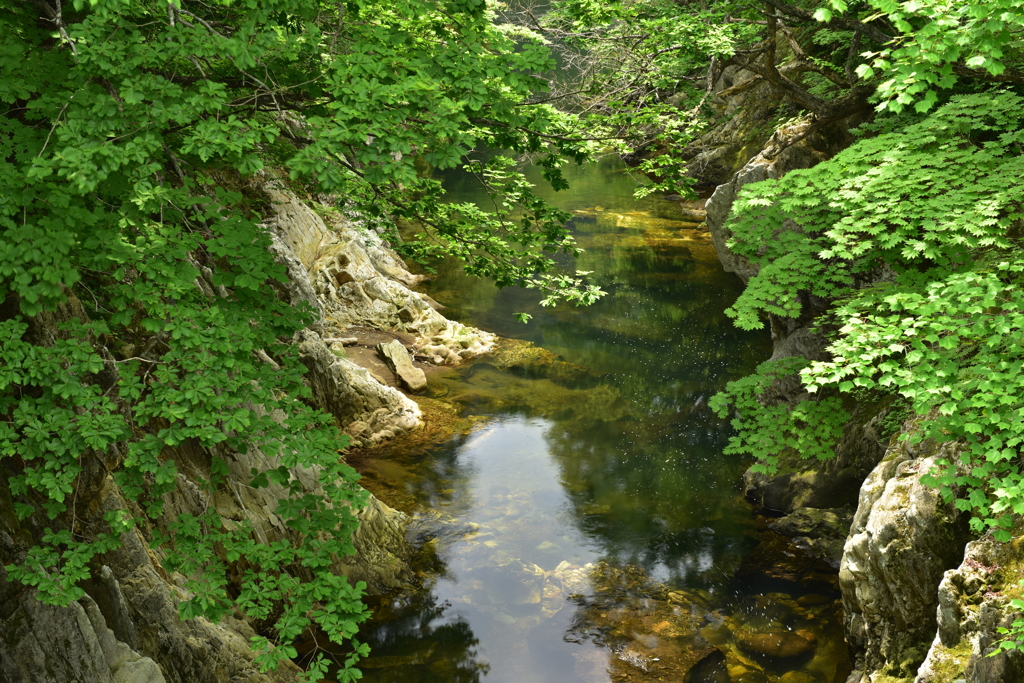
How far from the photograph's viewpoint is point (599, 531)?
11.4m

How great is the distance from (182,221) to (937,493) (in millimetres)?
7347

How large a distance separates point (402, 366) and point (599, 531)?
692cm

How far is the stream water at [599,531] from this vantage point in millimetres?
8625

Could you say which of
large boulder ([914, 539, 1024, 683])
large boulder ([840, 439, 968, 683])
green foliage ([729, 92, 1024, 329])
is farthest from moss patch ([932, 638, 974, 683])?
green foliage ([729, 92, 1024, 329])

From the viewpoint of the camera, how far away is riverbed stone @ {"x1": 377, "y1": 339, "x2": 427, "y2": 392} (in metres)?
15.9

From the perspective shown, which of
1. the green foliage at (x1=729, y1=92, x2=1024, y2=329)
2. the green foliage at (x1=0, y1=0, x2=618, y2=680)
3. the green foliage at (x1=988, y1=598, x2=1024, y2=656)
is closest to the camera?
the green foliage at (x1=0, y1=0, x2=618, y2=680)

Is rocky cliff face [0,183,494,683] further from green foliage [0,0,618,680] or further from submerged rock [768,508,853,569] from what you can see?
submerged rock [768,508,853,569]

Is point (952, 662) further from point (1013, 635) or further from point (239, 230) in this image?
point (239, 230)

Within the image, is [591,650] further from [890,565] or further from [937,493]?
[937,493]

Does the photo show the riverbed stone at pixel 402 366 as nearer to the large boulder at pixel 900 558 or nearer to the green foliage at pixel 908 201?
the green foliage at pixel 908 201

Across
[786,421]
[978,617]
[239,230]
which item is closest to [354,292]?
[786,421]

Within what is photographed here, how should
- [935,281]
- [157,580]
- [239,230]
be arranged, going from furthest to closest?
[935,281] → [157,580] → [239,230]

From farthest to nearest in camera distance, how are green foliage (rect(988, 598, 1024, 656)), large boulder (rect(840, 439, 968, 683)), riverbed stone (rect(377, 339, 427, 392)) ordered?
riverbed stone (rect(377, 339, 427, 392)), large boulder (rect(840, 439, 968, 683)), green foliage (rect(988, 598, 1024, 656))

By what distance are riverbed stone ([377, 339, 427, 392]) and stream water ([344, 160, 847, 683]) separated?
0.46 metres
